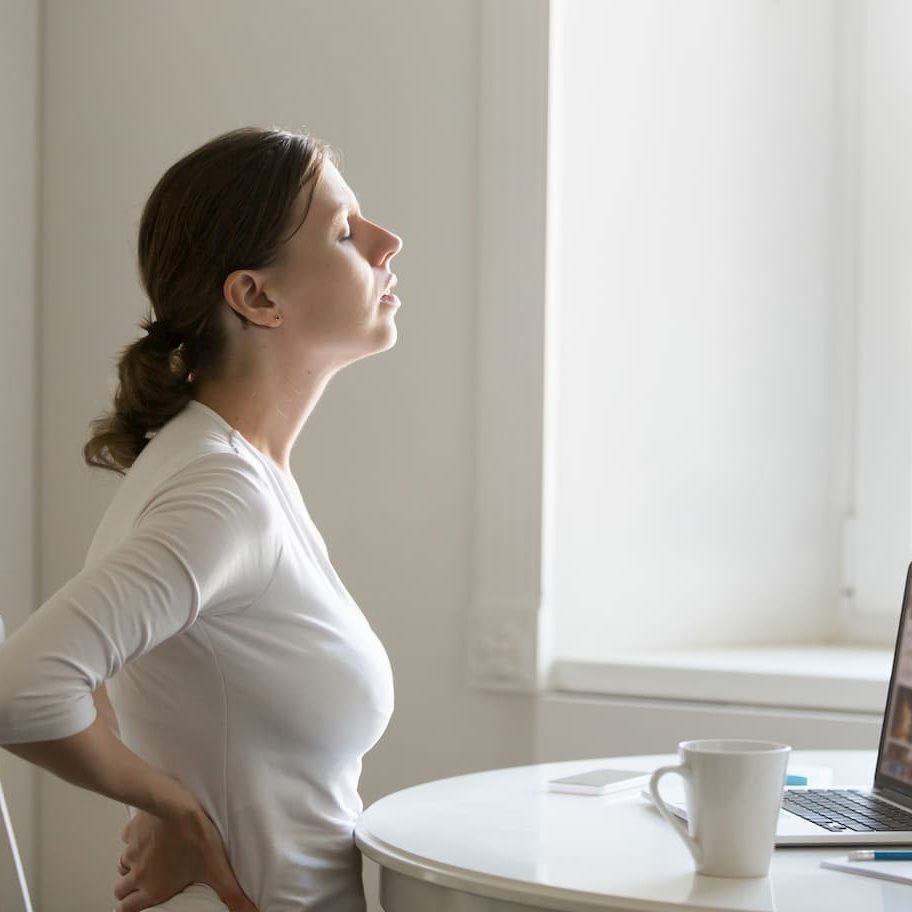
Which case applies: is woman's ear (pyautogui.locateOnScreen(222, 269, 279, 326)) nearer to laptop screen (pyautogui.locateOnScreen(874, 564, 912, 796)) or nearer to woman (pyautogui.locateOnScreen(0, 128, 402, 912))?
woman (pyautogui.locateOnScreen(0, 128, 402, 912))

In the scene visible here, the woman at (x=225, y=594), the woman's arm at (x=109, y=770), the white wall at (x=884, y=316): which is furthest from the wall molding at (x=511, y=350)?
the woman's arm at (x=109, y=770)

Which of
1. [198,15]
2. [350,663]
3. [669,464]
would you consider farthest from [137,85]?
[350,663]

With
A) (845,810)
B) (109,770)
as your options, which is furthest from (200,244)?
(845,810)

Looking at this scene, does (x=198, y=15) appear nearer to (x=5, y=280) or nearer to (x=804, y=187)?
(x=5, y=280)

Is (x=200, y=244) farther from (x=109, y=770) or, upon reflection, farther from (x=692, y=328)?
(x=692, y=328)

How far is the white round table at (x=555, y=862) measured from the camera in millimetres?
972

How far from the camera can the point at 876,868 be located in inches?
41.1

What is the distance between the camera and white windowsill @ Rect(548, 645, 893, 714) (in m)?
2.13

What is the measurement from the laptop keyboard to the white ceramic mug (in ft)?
0.55

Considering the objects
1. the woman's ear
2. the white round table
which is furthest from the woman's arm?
the woman's ear

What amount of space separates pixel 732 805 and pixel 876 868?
0.46 ft

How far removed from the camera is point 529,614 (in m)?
2.32

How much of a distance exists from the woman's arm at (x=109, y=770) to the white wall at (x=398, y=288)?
1.17 meters

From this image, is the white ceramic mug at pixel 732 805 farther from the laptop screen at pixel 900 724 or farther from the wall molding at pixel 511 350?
the wall molding at pixel 511 350
